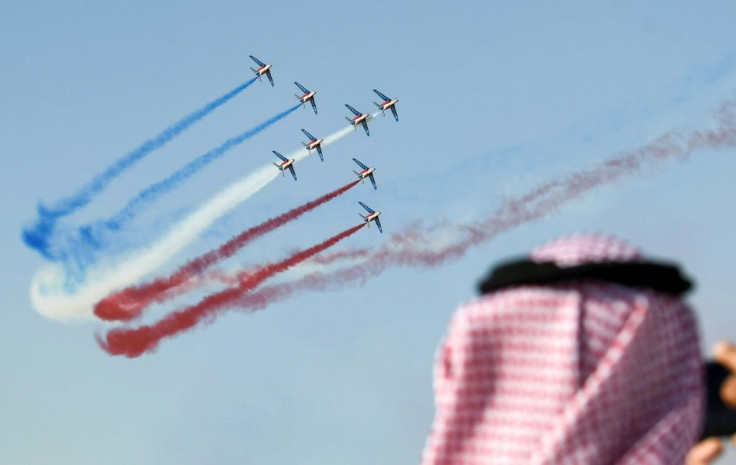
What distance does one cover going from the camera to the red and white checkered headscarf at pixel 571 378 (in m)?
6.41

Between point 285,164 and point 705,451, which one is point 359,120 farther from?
point 705,451

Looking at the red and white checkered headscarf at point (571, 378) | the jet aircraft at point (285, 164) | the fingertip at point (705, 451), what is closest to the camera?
the red and white checkered headscarf at point (571, 378)

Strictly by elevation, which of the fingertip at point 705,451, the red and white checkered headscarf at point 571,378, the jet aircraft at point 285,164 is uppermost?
the jet aircraft at point 285,164

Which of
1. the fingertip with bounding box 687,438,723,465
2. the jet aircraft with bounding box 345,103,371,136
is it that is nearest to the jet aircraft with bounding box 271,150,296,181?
the jet aircraft with bounding box 345,103,371,136

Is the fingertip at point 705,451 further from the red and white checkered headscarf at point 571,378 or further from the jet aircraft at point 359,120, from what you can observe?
the jet aircraft at point 359,120

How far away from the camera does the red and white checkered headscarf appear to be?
21.0 feet

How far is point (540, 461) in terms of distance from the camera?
639 centimetres

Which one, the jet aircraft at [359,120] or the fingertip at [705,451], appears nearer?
the fingertip at [705,451]

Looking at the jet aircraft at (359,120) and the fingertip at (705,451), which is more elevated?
the jet aircraft at (359,120)

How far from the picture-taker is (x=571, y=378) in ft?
21.2

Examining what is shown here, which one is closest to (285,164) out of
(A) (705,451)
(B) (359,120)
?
(B) (359,120)

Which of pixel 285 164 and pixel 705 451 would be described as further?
pixel 285 164

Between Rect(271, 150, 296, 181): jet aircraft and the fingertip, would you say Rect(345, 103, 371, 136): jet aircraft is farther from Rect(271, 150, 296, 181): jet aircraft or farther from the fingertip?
the fingertip

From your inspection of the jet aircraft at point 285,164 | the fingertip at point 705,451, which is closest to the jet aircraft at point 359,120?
the jet aircraft at point 285,164
